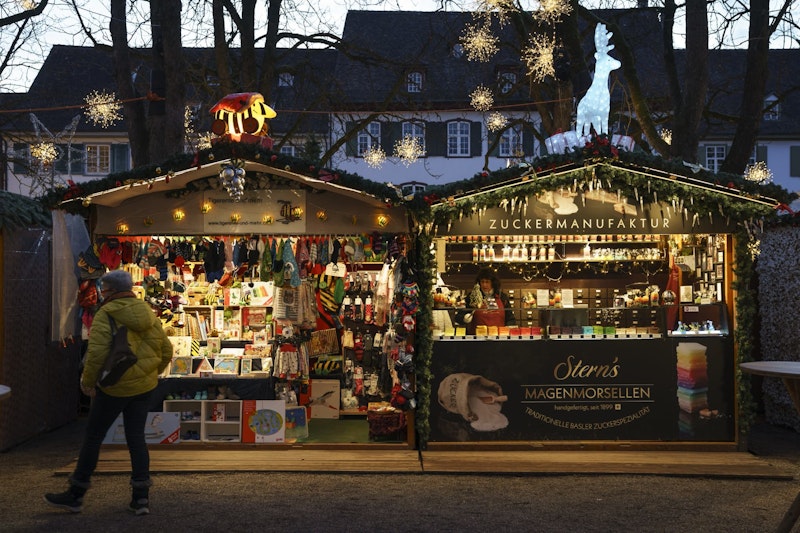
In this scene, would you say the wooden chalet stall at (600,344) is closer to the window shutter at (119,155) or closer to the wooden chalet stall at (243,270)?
the wooden chalet stall at (243,270)

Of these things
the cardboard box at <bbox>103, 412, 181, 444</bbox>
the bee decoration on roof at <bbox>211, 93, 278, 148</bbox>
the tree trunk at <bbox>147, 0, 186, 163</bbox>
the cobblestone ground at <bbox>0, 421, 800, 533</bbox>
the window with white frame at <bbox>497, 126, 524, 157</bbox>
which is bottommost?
the cobblestone ground at <bbox>0, 421, 800, 533</bbox>

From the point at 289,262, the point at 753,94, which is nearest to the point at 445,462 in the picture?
the point at 289,262

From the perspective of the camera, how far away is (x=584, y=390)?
9383mm

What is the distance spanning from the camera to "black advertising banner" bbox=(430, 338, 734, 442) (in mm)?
9336

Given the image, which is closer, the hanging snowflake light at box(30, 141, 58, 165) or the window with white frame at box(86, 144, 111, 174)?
the hanging snowflake light at box(30, 141, 58, 165)

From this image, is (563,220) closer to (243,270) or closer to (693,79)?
(243,270)

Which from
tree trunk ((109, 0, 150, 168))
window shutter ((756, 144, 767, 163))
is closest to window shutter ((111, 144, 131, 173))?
tree trunk ((109, 0, 150, 168))

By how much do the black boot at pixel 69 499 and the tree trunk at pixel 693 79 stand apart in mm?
9279

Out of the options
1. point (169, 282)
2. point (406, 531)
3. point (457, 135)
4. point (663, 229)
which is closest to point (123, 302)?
point (406, 531)

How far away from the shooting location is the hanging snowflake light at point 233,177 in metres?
8.56

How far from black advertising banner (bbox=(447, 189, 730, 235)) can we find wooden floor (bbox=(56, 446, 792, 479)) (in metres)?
2.22

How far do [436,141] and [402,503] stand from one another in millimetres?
26223

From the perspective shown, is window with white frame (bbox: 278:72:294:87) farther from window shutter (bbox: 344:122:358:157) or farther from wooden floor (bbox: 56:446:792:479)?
wooden floor (bbox: 56:446:792:479)

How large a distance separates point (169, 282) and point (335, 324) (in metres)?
2.22
